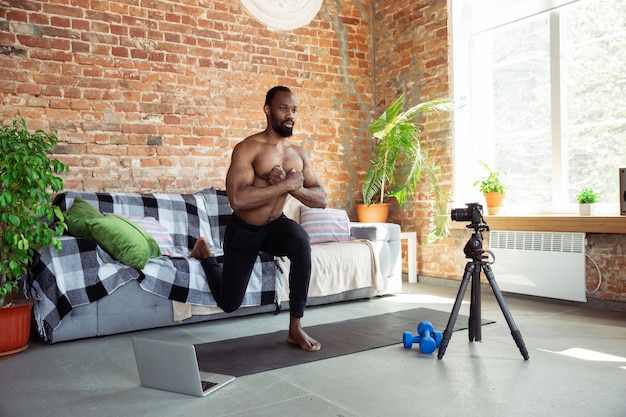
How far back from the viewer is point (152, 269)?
351 centimetres

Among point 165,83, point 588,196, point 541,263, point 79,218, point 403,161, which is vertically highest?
point 165,83

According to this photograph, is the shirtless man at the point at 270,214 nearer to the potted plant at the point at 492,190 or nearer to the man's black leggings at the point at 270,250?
the man's black leggings at the point at 270,250

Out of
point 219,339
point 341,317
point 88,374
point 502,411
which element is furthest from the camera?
point 341,317

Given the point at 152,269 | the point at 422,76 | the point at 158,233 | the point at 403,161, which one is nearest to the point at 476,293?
the point at 152,269

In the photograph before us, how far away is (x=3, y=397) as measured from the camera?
2.39 metres

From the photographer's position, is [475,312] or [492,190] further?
[492,190]

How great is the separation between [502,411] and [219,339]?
71.0 inches

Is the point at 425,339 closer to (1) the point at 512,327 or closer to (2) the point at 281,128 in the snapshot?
(1) the point at 512,327

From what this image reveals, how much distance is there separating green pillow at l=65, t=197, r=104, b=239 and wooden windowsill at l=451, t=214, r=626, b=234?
3.20 metres

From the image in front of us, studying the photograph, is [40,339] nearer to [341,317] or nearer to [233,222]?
[233,222]

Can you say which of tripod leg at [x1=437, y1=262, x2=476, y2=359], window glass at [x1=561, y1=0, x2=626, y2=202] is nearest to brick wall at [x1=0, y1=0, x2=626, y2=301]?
window glass at [x1=561, y1=0, x2=626, y2=202]

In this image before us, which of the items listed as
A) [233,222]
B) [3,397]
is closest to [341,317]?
[233,222]

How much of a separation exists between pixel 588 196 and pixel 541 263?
2.09 feet

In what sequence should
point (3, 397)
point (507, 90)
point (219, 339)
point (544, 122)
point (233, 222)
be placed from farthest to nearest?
point (507, 90) → point (544, 122) → point (219, 339) → point (233, 222) → point (3, 397)
